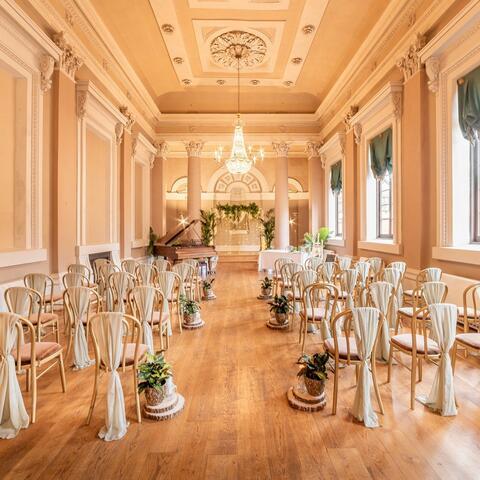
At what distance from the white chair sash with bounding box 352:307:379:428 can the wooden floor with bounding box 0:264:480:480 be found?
83 millimetres

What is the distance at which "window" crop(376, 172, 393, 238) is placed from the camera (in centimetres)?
724

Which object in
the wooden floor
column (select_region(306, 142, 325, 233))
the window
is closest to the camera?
the wooden floor

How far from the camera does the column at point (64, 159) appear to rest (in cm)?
533

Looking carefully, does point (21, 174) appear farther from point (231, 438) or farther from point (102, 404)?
point (231, 438)

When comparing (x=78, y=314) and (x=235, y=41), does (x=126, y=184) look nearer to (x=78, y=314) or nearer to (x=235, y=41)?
(x=235, y=41)

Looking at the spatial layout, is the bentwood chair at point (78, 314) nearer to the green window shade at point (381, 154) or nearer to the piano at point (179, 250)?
the piano at point (179, 250)

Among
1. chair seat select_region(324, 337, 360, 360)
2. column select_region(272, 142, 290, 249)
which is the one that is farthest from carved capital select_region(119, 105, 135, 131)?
chair seat select_region(324, 337, 360, 360)

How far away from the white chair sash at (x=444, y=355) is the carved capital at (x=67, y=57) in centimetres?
625

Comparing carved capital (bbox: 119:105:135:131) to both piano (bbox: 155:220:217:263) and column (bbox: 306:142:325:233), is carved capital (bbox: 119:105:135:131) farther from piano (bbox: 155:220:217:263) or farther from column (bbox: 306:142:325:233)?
column (bbox: 306:142:325:233)

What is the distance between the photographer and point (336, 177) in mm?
10078

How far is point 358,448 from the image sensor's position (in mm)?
2139

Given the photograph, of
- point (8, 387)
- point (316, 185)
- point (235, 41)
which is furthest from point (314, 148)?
point (8, 387)

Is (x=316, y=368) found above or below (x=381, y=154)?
below

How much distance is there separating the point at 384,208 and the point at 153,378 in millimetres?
6724
